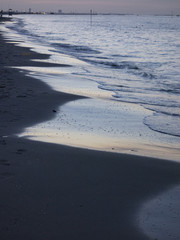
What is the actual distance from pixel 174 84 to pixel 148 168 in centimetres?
1070

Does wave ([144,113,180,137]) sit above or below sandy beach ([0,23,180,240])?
below

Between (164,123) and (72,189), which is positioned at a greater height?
(72,189)

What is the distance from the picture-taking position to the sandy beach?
13.4 feet

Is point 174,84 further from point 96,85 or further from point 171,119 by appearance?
point 171,119

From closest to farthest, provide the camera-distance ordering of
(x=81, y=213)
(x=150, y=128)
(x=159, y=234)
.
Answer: (x=159, y=234)
(x=81, y=213)
(x=150, y=128)

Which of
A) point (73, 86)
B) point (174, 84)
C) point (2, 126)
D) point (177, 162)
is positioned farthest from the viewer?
point (174, 84)

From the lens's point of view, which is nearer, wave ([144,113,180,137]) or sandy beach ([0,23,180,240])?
sandy beach ([0,23,180,240])

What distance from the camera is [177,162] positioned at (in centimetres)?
643

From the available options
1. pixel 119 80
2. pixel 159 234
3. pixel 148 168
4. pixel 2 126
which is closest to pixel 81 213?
pixel 159 234

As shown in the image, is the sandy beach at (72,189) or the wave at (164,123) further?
the wave at (164,123)

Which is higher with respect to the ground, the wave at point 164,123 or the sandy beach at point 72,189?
the sandy beach at point 72,189

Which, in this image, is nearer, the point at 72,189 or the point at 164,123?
the point at 72,189

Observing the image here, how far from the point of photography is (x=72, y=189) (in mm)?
5016

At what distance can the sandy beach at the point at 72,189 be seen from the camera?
407 cm
